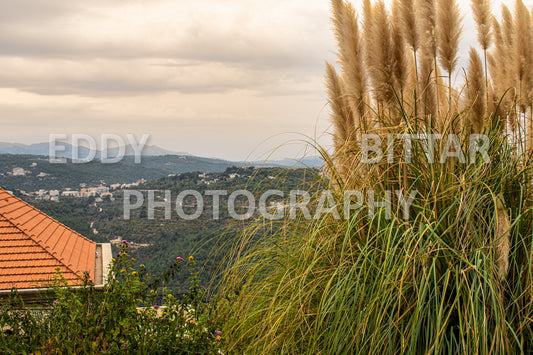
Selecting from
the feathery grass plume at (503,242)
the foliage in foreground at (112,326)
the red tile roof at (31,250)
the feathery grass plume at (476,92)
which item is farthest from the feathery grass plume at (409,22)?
the red tile roof at (31,250)

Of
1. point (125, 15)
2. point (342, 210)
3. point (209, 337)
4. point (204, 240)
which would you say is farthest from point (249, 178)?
point (125, 15)

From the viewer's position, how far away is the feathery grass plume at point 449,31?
8.11ft

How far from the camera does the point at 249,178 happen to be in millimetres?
2562

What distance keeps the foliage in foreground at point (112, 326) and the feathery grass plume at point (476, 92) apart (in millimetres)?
1733

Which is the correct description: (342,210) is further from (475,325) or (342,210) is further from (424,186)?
(475,325)

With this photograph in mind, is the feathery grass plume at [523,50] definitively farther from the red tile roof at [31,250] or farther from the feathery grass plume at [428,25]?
the red tile roof at [31,250]

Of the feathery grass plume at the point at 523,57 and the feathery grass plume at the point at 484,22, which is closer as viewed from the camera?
the feathery grass plume at the point at 523,57

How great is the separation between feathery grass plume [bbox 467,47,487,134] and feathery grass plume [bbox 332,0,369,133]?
580mm

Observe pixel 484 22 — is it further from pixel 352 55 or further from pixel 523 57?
pixel 352 55

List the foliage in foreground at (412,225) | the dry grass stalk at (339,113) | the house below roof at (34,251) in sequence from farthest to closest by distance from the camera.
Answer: the house below roof at (34,251), the dry grass stalk at (339,113), the foliage in foreground at (412,225)

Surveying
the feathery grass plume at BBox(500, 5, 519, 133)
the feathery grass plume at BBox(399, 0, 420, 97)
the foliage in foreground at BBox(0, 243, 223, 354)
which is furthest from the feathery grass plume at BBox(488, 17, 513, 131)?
the foliage in foreground at BBox(0, 243, 223, 354)

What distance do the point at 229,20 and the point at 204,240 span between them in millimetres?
2514

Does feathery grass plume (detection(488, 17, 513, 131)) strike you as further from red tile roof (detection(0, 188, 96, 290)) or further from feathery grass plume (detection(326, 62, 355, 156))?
red tile roof (detection(0, 188, 96, 290))

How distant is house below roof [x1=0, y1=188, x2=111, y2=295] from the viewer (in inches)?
207
